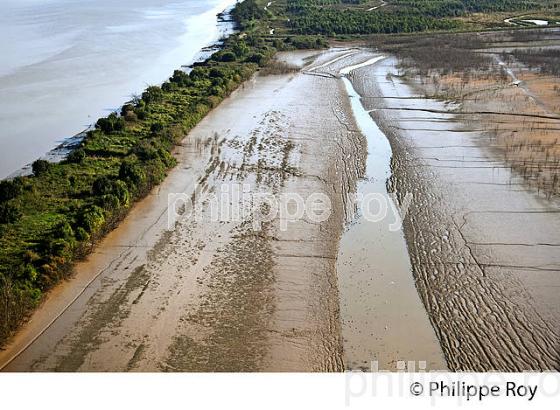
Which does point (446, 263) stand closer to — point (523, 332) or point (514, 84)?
point (523, 332)

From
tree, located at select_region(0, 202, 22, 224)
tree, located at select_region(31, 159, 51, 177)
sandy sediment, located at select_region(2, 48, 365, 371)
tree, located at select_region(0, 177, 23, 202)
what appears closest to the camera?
sandy sediment, located at select_region(2, 48, 365, 371)

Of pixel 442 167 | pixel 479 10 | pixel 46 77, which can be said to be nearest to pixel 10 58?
pixel 46 77

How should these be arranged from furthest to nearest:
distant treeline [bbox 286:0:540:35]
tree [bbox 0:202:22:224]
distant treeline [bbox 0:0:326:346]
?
distant treeline [bbox 286:0:540:35], tree [bbox 0:202:22:224], distant treeline [bbox 0:0:326:346]

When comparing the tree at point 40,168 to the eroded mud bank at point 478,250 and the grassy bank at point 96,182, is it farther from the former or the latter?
the eroded mud bank at point 478,250

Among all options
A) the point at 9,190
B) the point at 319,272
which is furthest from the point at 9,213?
the point at 319,272

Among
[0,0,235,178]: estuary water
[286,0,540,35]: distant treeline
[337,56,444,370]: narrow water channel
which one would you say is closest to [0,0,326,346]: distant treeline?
[0,0,235,178]: estuary water

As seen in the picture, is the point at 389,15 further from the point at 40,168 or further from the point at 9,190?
the point at 9,190

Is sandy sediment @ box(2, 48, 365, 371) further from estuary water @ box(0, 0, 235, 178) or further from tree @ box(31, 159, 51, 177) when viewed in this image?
estuary water @ box(0, 0, 235, 178)

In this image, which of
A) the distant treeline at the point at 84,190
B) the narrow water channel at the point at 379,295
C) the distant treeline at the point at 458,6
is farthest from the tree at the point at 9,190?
the distant treeline at the point at 458,6
